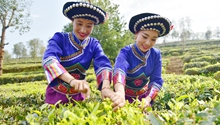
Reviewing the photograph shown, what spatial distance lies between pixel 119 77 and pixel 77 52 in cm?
50

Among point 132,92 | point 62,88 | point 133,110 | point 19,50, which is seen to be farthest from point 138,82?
point 19,50

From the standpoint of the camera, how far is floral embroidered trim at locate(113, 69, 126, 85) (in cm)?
179

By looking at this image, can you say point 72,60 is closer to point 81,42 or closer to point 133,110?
point 81,42

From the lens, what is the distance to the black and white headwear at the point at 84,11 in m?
1.83

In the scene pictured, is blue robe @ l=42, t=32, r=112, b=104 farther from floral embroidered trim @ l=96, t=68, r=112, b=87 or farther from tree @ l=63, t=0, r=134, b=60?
tree @ l=63, t=0, r=134, b=60

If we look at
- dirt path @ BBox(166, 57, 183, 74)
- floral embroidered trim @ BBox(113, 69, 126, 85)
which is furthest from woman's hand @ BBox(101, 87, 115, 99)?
dirt path @ BBox(166, 57, 183, 74)

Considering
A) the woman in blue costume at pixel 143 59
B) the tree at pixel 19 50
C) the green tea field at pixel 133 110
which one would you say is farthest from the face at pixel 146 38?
the tree at pixel 19 50

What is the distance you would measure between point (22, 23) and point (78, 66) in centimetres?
1941

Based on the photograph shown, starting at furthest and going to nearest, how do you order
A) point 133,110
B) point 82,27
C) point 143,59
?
point 143,59 < point 82,27 < point 133,110

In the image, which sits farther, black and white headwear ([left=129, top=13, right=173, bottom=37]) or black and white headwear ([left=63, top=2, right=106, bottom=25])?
black and white headwear ([left=129, top=13, right=173, bottom=37])

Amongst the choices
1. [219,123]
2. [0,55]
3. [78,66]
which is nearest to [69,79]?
[78,66]

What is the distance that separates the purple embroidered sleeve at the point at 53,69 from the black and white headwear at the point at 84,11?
1.59ft

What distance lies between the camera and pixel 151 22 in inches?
79.4

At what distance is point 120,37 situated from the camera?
70.3ft
